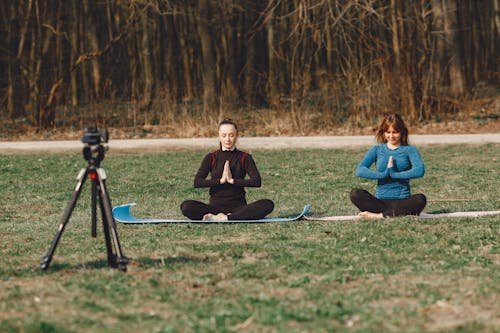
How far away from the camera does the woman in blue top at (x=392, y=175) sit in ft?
31.7

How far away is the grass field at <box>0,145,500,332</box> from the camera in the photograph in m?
5.52

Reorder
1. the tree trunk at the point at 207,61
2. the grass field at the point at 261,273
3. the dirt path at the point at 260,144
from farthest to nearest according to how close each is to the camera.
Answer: the tree trunk at the point at 207,61 < the dirt path at the point at 260,144 < the grass field at the point at 261,273

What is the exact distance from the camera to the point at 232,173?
9.86 meters

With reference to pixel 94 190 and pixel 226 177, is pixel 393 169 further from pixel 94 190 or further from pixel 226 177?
pixel 94 190

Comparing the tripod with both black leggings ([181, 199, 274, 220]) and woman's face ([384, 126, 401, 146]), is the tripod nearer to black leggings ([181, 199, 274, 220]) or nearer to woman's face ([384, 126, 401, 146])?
black leggings ([181, 199, 274, 220])

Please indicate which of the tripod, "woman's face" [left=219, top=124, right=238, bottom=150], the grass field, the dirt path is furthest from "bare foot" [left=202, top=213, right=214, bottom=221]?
the dirt path

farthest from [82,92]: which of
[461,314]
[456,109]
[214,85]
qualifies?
[461,314]

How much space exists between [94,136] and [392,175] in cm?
375

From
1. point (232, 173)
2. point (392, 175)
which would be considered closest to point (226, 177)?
point (232, 173)

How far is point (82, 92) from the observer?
148 ft

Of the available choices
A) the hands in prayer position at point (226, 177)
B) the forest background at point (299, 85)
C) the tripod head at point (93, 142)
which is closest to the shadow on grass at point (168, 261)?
the tripod head at point (93, 142)

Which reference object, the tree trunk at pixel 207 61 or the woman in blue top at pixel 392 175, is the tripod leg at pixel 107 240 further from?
the tree trunk at pixel 207 61

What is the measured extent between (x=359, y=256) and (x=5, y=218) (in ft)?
14.8

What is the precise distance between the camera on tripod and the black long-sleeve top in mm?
3052
